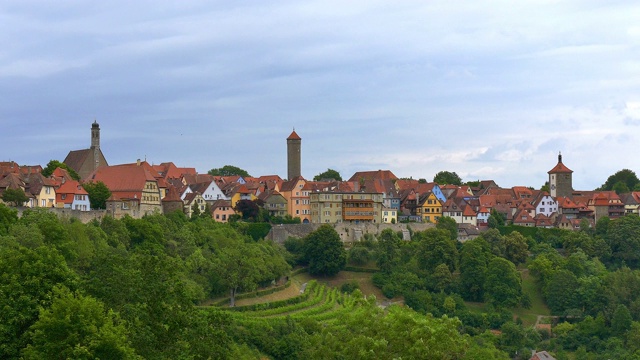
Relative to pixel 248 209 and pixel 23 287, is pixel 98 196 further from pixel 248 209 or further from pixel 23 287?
pixel 23 287

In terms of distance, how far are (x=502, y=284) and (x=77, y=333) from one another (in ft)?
160

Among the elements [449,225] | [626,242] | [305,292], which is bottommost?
[305,292]

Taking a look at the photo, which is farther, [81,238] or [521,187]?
[521,187]

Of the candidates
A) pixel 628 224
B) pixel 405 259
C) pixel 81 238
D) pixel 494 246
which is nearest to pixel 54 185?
pixel 81 238

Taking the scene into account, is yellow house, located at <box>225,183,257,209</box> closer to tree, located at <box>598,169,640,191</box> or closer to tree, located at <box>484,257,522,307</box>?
tree, located at <box>484,257,522,307</box>

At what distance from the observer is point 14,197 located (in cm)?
6569

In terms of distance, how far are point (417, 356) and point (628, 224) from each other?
57102mm

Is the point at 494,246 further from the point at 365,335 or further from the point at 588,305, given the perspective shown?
the point at 365,335

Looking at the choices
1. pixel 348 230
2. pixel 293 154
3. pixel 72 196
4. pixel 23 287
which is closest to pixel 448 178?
pixel 293 154

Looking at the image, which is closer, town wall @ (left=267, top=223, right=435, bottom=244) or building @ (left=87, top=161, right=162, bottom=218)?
building @ (left=87, top=161, right=162, bottom=218)

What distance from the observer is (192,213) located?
8044 cm

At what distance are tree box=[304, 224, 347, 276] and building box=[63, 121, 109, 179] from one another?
20.0 m

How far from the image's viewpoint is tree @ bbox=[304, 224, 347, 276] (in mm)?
77062

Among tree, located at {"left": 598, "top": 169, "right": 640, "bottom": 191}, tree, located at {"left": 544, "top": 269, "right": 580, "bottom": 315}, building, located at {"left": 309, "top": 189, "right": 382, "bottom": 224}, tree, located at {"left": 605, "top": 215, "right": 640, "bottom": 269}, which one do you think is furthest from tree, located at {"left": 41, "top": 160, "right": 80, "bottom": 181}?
tree, located at {"left": 598, "top": 169, "right": 640, "bottom": 191}
